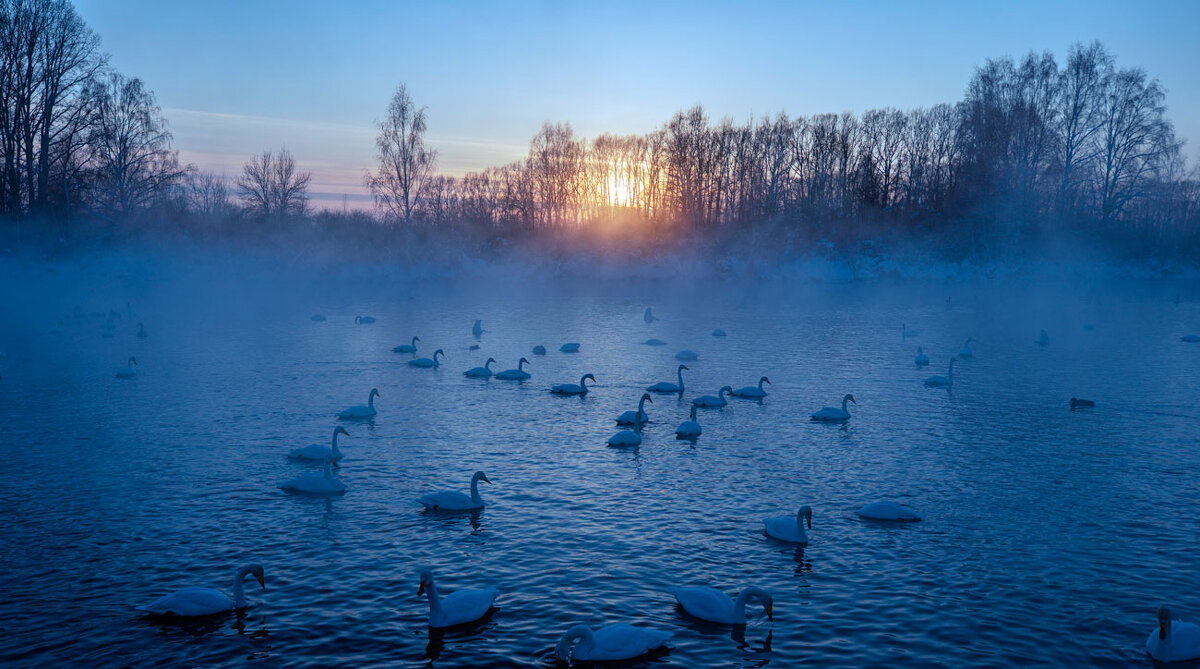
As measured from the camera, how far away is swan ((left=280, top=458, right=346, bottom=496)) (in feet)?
53.7

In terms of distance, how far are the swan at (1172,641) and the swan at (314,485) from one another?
1395 cm

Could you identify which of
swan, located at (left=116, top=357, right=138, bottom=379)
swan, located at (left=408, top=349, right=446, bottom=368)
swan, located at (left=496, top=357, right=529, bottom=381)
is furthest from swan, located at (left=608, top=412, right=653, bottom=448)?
swan, located at (left=116, top=357, right=138, bottom=379)

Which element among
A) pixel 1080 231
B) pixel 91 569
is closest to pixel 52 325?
pixel 91 569

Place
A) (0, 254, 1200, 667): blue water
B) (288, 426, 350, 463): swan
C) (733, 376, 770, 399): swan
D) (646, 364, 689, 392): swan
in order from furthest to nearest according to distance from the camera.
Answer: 1. (646, 364, 689, 392): swan
2. (733, 376, 770, 399): swan
3. (288, 426, 350, 463): swan
4. (0, 254, 1200, 667): blue water

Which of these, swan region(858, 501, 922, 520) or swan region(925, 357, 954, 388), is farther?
swan region(925, 357, 954, 388)

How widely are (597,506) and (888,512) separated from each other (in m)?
5.55

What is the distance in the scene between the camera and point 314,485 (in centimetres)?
1638

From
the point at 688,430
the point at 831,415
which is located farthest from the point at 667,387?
the point at 831,415

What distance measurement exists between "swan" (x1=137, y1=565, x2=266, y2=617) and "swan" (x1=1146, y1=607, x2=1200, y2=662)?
1226cm

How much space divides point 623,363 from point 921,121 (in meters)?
78.7

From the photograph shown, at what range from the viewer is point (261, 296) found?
68.1 m

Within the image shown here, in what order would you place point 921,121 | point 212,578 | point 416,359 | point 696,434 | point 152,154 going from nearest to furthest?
point 212,578 < point 696,434 < point 416,359 < point 152,154 < point 921,121

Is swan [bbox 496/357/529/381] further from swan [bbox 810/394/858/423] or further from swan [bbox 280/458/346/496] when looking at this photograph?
swan [bbox 280/458/346/496]

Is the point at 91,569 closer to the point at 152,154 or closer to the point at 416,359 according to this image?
the point at 416,359
